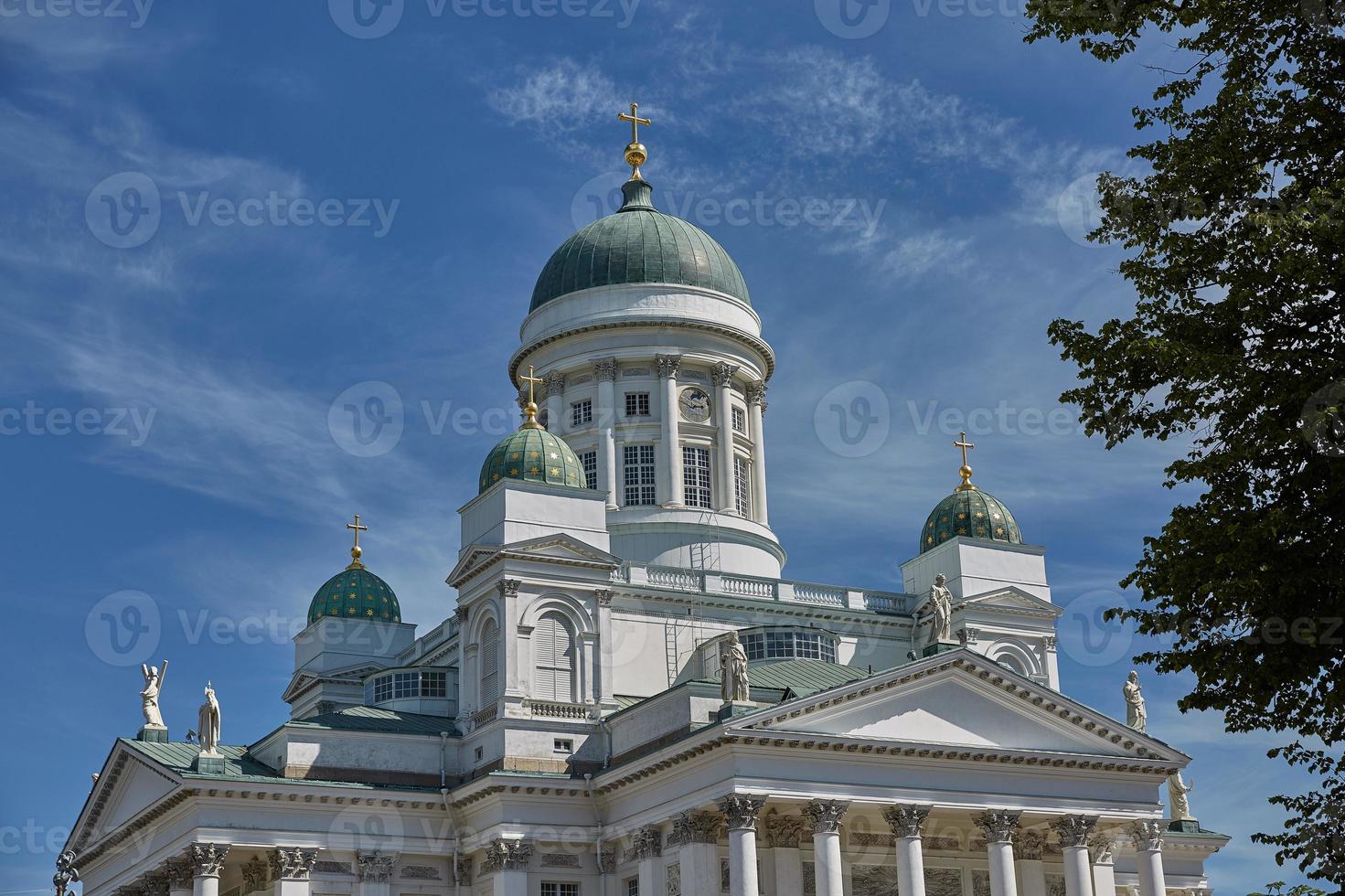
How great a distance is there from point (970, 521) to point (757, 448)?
27.8ft

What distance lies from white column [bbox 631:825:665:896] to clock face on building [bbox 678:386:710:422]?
18.8 meters

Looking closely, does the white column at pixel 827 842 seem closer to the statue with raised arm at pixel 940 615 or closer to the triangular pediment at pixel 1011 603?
the statue with raised arm at pixel 940 615

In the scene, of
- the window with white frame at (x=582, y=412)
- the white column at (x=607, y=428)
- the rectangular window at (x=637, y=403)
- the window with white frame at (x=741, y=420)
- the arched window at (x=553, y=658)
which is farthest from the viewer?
Result: the window with white frame at (x=741, y=420)

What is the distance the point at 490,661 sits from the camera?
4838 cm

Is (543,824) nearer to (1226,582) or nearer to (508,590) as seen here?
(508,590)

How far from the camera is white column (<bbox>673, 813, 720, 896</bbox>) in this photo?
4119 cm

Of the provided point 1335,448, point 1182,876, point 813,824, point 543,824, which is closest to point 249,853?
point 543,824

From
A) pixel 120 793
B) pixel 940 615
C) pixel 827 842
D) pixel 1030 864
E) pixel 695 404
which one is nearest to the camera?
pixel 827 842

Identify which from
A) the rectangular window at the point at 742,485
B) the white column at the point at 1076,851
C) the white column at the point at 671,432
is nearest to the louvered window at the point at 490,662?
the white column at the point at 671,432

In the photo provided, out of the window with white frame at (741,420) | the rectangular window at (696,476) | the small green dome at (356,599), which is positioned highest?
the window with white frame at (741,420)

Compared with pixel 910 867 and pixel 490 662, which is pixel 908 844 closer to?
pixel 910 867

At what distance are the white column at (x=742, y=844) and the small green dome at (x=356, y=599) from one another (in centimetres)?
2478

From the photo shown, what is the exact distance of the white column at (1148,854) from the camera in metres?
45.3

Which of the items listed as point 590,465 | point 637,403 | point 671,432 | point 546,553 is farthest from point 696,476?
point 546,553
